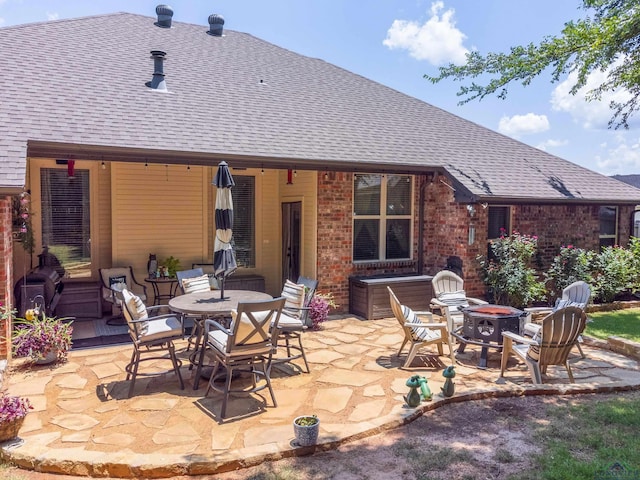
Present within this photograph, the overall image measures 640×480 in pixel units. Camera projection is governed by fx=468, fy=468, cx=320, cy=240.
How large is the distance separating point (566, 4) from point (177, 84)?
8402 millimetres

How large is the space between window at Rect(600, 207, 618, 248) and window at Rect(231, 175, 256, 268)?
8687 mm

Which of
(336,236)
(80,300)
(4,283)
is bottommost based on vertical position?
(80,300)

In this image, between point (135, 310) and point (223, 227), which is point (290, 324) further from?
point (135, 310)

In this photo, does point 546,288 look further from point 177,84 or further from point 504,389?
point 177,84

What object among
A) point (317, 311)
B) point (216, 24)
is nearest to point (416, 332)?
point (317, 311)

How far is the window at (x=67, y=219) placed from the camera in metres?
8.62

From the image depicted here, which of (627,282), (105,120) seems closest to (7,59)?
(105,120)

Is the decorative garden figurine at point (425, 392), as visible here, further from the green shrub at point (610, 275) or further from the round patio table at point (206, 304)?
the green shrub at point (610, 275)

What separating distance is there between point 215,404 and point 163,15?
10.9 metres

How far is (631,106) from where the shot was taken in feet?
33.6

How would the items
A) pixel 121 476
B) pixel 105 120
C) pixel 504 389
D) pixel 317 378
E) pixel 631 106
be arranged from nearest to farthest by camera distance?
1. pixel 121 476
2. pixel 504 389
3. pixel 317 378
4. pixel 105 120
5. pixel 631 106

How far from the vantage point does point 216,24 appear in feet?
42.1

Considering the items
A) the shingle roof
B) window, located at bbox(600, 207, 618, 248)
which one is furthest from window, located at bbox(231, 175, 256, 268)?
window, located at bbox(600, 207, 618, 248)

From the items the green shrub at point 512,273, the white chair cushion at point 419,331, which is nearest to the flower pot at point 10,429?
the white chair cushion at point 419,331
